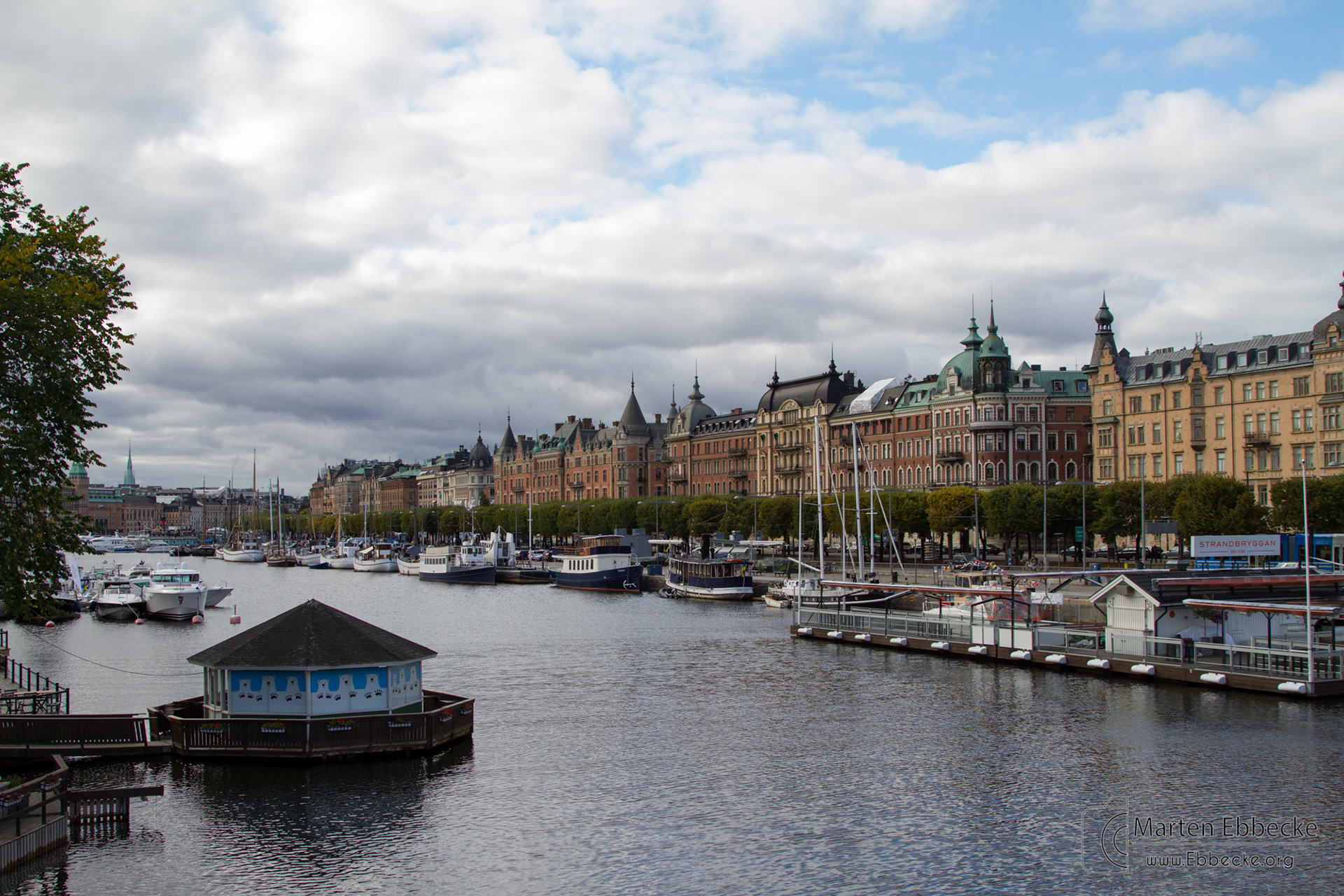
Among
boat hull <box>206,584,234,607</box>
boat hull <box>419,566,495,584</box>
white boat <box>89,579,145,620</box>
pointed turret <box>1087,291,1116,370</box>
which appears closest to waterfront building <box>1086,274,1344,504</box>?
pointed turret <box>1087,291,1116,370</box>

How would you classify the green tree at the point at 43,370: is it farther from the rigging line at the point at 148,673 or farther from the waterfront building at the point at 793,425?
the waterfront building at the point at 793,425

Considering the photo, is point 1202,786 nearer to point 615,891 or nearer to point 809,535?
point 615,891

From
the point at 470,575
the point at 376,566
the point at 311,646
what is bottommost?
the point at 376,566

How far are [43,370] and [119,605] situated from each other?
6565 centimetres

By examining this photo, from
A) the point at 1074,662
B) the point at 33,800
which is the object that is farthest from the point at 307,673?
the point at 1074,662

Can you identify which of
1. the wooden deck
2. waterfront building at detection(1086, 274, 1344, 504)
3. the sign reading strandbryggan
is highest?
waterfront building at detection(1086, 274, 1344, 504)

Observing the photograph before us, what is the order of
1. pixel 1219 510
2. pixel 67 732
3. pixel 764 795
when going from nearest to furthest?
pixel 764 795
pixel 67 732
pixel 1219 510

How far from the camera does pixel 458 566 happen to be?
13375 cm

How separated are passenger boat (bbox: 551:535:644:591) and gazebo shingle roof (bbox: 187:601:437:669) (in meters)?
77.2

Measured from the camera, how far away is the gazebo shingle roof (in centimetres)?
3412

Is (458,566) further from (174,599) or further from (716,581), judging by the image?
(174,599)

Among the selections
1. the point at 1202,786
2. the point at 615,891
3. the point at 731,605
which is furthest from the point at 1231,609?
the point at 731,605

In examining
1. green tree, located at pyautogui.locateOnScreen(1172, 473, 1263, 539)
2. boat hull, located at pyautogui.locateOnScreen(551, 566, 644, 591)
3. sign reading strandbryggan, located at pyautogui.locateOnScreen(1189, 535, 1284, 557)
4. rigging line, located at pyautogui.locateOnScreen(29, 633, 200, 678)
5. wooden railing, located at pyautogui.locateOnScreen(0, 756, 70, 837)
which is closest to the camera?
wooden railing, located at pyautogui.locateOnScreen(0, 756, 70, 837)

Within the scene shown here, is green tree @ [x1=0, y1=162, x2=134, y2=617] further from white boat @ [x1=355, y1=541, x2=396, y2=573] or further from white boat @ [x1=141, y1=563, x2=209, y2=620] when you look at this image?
white boat @ [x1=355, y1=541, x2=396, y2=573]
